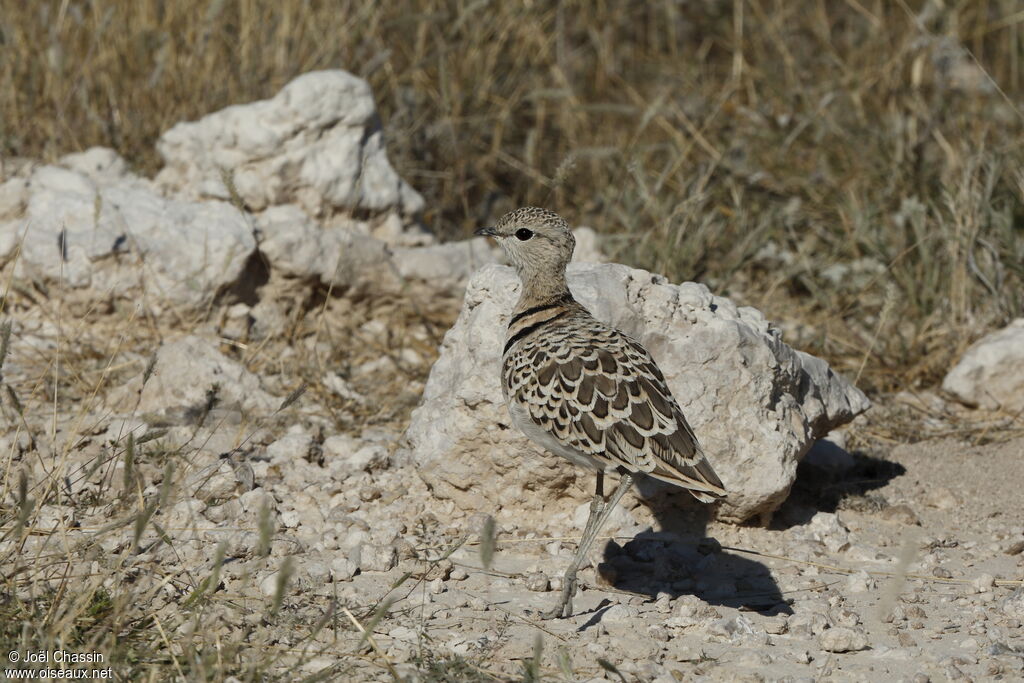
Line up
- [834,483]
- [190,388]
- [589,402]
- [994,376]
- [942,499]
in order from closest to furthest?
[589,402] < [942,499] < [834,483] < [190,388] < [994,376]

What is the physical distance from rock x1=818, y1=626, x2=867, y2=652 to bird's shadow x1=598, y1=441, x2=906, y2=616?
299 millimetres

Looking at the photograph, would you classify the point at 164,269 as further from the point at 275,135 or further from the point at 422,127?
the point at 422,127

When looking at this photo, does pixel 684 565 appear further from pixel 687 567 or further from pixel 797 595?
pixel 797 595

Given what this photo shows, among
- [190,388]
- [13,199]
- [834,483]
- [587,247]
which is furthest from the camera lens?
[587,247]

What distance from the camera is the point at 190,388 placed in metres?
4.61

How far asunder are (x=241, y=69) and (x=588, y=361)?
10.7ft

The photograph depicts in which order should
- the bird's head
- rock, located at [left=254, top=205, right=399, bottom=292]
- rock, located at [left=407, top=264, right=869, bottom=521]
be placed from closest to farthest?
the bird's head
rock, located at [left=407, top=264, right=869, bottom=521]
rock, located at [left=254, top=205, right=399, bottom=292]

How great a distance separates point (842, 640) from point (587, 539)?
79 cm

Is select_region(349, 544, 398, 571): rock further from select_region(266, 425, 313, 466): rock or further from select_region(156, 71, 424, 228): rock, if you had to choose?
select_region(156, 71, 424, 228): rock

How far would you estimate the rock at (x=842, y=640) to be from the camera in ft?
10.7

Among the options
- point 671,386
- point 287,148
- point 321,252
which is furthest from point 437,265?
point 671,386

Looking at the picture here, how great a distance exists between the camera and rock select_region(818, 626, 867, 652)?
10.7 feet

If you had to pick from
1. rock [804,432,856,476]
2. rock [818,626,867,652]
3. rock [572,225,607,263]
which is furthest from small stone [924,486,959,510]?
rock [572,225,607,263]

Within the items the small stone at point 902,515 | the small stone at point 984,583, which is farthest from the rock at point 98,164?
the small stone at point 984,583
